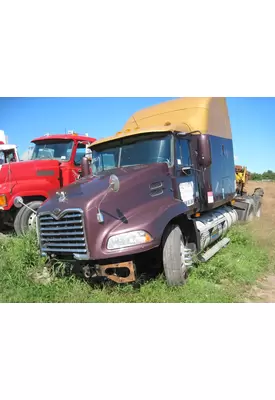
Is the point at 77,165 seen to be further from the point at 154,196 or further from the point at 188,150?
the point at 154,196

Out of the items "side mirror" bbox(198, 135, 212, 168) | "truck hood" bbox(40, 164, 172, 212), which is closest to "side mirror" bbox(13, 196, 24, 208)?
"truck hood" bbox(40, 164, 172, 212)

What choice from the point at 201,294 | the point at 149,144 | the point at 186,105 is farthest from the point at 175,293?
the point at 186,105

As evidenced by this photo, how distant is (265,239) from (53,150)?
503 cm

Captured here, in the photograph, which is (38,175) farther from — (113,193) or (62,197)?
(113,193)

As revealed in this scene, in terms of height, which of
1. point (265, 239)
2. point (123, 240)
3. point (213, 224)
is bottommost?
point (265, 239)

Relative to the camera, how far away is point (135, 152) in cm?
461

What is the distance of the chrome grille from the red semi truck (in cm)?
199

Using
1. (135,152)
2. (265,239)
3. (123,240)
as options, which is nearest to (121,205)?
(123,240)

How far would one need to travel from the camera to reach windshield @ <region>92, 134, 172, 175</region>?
14.7ft

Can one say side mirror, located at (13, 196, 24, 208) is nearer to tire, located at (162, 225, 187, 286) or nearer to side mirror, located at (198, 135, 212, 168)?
tire, located at (162, 225, 187, 286)

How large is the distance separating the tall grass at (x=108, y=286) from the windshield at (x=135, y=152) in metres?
1.62

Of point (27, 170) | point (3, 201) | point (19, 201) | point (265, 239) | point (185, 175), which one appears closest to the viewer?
point (19, 201)

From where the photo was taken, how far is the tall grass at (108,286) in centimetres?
361

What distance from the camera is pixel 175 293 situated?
3.74m
